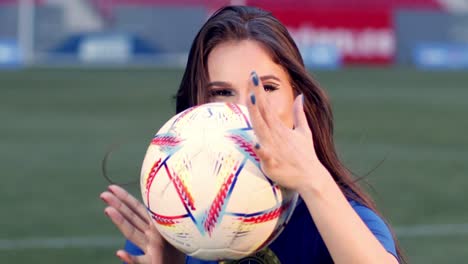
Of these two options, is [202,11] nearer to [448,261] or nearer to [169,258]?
[448,261]

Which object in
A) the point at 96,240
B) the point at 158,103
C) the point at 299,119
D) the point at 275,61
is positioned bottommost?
the point at 158,103

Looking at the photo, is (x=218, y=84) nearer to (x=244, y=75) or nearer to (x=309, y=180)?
(x=244, y=75)

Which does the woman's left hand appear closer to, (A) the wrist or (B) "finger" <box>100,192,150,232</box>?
(A) the wrist

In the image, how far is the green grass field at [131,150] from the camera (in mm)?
7793

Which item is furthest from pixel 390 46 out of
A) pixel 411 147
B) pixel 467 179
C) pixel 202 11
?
pixel 467 179

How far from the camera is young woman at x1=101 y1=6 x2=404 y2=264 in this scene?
2568mm

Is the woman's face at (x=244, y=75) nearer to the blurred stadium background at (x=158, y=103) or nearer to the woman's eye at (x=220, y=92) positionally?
the woman's eye at (x=220, y=92)

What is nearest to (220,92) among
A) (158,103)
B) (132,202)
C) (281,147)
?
(132,202)

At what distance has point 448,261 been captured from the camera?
23.1 feet

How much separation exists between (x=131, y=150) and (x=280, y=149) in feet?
32.7

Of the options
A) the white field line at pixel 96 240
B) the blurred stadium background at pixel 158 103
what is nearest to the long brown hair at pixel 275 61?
the blurred stadium background at pixel 158 103

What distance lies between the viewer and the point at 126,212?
306 centimetres

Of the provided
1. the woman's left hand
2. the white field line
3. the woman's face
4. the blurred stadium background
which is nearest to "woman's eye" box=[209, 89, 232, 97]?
the woman's face

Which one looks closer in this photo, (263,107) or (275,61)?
(263,107)
